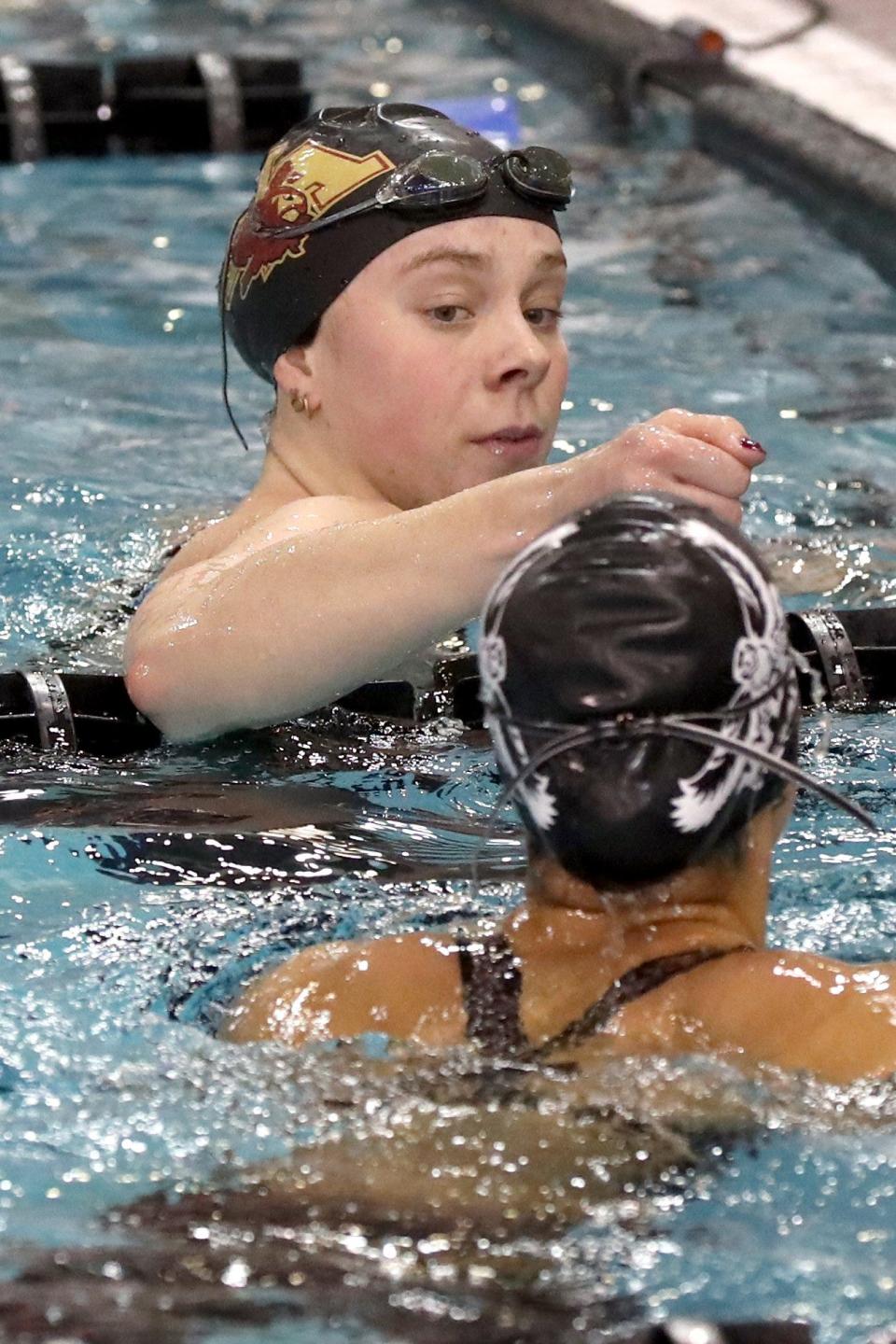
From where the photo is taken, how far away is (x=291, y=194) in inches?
146

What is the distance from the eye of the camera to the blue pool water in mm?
2008

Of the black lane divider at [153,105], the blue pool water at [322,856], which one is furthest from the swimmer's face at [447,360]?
the black lane divider at [153,105]

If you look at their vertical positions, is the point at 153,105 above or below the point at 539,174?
below

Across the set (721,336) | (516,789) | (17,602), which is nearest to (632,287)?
(721,336)

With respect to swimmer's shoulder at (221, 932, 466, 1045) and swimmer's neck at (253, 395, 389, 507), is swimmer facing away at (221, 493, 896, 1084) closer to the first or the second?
swimmer's shoulder at (221, 932, 466, 1045)

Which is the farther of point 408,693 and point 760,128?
point 760,128

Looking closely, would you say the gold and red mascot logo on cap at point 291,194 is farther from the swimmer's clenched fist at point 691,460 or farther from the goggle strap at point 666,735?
the goggle strap at point 666,735

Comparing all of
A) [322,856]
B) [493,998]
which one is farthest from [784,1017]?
[322,856]

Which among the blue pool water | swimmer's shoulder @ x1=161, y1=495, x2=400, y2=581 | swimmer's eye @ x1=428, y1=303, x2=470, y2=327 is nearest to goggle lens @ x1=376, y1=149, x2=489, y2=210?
swimmer's eye @ x1=428, y1=303, x2=470, y2=327

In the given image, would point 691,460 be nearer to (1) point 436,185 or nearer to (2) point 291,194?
(1) point 436,185

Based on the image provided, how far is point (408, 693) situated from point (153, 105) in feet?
18.3

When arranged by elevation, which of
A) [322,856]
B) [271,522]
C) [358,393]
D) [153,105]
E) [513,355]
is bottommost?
[153,105]

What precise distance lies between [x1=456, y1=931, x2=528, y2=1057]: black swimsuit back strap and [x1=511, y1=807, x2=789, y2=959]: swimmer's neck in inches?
1.2

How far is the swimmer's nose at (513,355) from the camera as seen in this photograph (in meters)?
3.42
